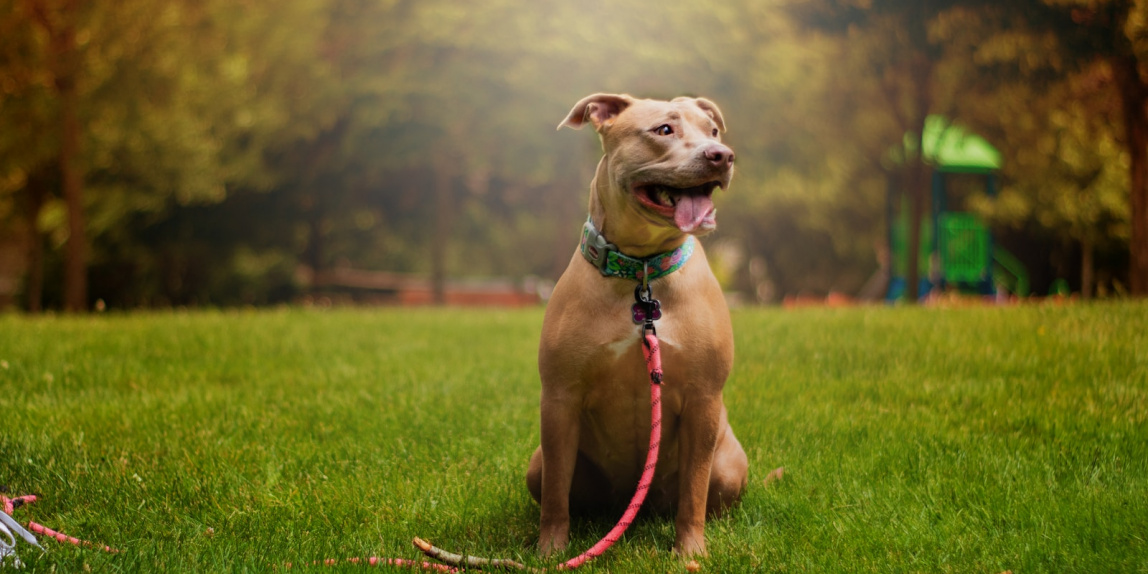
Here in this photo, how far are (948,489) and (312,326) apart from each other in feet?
25.5

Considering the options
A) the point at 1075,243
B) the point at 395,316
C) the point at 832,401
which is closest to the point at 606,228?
the point at 832,401

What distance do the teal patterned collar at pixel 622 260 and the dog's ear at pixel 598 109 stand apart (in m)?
0.47

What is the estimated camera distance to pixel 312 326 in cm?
1012

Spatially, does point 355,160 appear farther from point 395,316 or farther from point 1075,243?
point 1075,243

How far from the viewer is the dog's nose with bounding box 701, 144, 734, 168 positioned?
3.04 meters

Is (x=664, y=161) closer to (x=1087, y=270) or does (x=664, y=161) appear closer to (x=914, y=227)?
(x=914, y=227)

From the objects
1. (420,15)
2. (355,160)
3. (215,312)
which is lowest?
(215,312)

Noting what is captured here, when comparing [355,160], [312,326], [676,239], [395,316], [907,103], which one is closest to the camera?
[676,239]

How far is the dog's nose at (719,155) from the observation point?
9.99 feet

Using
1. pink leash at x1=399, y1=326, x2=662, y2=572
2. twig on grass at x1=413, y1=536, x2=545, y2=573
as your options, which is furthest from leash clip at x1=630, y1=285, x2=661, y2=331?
twig on grass at x1=413, y1=536, x2=545, y2=573

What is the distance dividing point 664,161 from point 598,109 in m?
0.56

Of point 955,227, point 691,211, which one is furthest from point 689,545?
point 955,227

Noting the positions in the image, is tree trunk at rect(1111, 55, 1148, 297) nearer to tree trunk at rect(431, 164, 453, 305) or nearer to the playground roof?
the playground roof

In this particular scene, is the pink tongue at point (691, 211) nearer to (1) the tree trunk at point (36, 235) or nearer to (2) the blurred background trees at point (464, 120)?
(2) the blurred background trees at point (464, 120)
